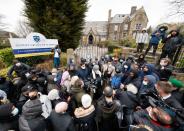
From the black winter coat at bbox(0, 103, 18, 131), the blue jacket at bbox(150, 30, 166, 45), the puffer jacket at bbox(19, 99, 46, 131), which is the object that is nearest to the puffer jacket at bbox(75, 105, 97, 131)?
the puffer jacket at bbox(19, 99, 46, 131)

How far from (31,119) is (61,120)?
1.85ft

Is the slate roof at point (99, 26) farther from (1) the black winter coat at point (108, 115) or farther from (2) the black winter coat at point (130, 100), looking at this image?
(1) the black winter coat at point (108, 115)

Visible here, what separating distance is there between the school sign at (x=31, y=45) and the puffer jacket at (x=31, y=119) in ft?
19.2

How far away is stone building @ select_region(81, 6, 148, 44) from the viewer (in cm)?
4319

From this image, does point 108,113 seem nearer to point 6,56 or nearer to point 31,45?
point 31,45

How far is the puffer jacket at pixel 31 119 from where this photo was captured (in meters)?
2.50

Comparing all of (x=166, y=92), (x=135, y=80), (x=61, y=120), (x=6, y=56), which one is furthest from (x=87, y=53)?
(x=166, y=92)

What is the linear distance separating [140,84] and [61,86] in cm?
282

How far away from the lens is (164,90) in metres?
2.65

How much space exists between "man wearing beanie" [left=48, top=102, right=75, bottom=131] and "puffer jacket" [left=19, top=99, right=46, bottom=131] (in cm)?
26

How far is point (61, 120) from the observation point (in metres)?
2.74

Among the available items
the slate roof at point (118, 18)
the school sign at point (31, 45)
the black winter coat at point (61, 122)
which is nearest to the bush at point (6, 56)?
the school sign at point (31, 45)

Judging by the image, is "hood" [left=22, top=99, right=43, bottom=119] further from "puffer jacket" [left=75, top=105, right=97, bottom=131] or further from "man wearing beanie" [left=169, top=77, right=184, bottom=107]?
"man wearing beanie" [left=169, top=77, right=184, bottom=107]

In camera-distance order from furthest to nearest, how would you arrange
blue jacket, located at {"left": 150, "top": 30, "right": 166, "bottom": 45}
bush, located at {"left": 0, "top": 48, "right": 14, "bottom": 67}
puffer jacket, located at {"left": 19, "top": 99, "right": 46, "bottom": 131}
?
bush, located at {"left": 0, "top": 48, "right": 14, "bottom": 67}, blue jacket, located at {"left": 150, "top": 30, "right": 166, "bottom": 45}, puffer jacket, located at {"left": 19, "top": 99, "right": 46, "bottom": 131}
